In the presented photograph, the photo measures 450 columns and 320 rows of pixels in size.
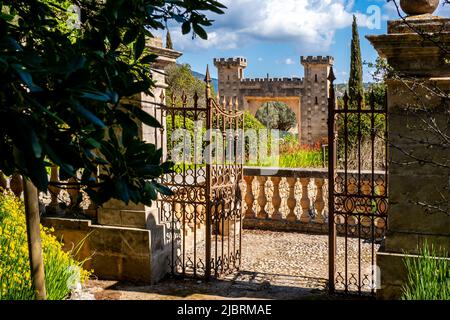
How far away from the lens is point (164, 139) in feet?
19.7

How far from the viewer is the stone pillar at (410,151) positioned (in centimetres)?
444

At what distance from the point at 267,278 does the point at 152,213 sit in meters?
1.66

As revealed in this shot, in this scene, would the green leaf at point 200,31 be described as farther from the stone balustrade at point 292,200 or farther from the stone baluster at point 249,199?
the stone baluster at point 249,199

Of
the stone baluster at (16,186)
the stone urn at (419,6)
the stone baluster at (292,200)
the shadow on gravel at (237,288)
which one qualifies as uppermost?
the stone urn at (419,6)

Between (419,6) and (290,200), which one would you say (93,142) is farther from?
(290,200)

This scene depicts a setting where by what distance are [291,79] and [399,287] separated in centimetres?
2936

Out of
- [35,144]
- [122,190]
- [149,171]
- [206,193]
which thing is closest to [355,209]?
[206,193]

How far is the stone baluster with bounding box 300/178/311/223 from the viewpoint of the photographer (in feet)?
29.1

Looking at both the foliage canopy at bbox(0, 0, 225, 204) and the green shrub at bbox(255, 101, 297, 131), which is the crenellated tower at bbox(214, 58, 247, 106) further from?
the foliage canopy at bbox(0, 0, 225, 204)

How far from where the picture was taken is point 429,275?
13.3ft

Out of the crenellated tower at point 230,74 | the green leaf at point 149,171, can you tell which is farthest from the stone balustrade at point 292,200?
the crenellated tower at point 230,74

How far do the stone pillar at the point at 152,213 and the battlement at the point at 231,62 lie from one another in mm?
29013

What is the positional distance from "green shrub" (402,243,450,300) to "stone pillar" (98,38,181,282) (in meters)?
2.72
